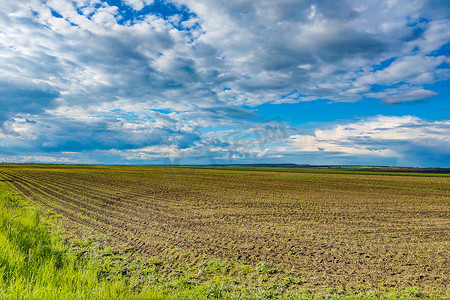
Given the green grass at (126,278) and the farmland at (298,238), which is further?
the farmland at (298,238)

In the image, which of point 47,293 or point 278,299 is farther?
point 278,299

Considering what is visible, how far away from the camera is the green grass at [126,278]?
5.39 m

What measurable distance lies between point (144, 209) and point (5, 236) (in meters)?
11.7

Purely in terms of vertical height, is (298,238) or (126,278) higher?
(126,278)

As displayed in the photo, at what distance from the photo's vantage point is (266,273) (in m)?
8.14

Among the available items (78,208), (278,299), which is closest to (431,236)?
(278,299)

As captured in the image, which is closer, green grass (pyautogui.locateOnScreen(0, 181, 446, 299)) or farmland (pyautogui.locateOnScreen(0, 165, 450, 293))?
green grass (pyautogui.locateOnScreen(0, 181, 446, 299))

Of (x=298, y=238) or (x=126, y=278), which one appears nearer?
(x=126, y=278)

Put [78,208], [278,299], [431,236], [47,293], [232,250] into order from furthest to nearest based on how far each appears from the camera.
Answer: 1. [78,208]
2. [431,236]
3. [232,250]
4. [278,299]
5. [47,293]

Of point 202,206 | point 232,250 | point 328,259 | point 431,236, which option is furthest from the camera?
point 202,206

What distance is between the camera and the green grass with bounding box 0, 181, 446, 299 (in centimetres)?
539

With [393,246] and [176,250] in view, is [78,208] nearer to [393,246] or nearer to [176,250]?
[176,250]

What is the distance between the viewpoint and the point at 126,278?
717 centimetres

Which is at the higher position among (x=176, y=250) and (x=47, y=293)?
(x=47, y=293)
